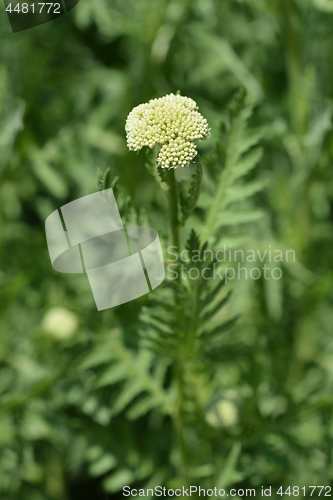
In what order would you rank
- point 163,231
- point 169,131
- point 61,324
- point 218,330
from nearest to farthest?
point 169,131
point 218,330
point 61,324
point 163,231

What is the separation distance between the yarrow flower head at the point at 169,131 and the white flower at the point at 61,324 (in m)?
0.76

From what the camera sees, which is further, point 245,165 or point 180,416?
point 180,416

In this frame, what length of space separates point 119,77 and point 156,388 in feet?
3.82

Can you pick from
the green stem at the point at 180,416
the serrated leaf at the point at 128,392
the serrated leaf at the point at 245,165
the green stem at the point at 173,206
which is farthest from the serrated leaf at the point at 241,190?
the serrated leaf at the point at 128,392

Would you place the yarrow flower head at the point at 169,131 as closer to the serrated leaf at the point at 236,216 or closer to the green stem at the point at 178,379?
the green stem at the point at 178,379

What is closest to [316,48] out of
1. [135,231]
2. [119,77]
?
[119,77]

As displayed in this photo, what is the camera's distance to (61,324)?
1290mm

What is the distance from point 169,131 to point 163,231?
0.79m

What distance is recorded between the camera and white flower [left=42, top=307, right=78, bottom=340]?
129cm

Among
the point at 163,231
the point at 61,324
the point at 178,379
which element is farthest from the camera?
the point at 163,231

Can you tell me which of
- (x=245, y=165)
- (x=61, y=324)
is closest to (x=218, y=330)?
(x=245, y=165)

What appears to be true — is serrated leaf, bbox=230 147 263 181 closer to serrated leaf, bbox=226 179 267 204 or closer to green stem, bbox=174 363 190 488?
serrated leaf, bbox=226 179 267 204

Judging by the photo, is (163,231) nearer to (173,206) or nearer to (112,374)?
(112,374)

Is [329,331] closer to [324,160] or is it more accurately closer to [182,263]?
[324,160]
